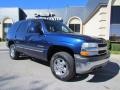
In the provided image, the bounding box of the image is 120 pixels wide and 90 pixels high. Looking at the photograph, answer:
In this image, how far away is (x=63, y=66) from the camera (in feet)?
22.8

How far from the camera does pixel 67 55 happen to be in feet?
22.2

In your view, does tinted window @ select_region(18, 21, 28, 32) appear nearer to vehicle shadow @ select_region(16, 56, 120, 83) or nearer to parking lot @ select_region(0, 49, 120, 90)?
parking lot @ select_region(0, 49, 120, 90)

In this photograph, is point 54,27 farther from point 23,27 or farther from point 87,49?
point 87,49

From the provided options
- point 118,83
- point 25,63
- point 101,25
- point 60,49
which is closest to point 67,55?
point 60,49

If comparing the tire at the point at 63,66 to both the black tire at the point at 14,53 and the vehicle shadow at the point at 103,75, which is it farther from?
the black tire at the point at 14,53

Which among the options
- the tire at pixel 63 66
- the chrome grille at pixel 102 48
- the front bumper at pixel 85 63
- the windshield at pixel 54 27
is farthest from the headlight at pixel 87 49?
the windshield at pixel 54 27

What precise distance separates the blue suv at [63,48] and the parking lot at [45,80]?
40 centimetres

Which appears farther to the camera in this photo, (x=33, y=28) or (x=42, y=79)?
(x=33, y=28)

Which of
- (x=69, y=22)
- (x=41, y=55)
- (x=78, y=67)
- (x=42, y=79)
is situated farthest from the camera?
(x=69, y=22)

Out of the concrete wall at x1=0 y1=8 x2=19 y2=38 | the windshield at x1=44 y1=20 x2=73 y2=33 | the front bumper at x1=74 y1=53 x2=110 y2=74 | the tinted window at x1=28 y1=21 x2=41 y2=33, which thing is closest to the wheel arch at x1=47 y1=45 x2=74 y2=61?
the front bumper at x1=74 y1=53 x2=110 y2=74

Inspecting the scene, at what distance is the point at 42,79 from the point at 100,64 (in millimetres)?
1908

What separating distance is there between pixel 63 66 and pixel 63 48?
577mm

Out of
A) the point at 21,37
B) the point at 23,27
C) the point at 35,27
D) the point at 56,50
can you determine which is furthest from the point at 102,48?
the point at 23,27

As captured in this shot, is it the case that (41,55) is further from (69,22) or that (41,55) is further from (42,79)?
(69,22)
